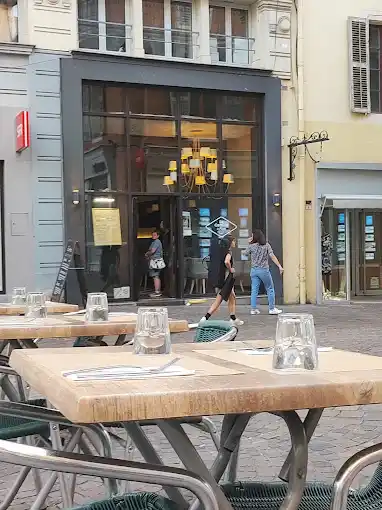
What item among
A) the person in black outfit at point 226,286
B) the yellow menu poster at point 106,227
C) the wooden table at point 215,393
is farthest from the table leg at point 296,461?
the yellow menu poster at point 106,227

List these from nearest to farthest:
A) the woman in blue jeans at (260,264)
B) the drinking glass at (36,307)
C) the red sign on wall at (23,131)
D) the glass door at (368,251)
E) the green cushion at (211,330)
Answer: the green cushion at (211,330) → the drinking glass at (36,307) → the red sign on wall at (23,131) → the woman in blue jeans at (260,264) → the glass door at (368,251)

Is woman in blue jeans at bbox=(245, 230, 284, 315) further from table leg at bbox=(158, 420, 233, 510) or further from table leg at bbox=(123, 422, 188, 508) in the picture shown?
table leg at bbox=(158, 420, 233, 510)

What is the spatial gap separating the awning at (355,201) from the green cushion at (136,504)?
45.8 ft

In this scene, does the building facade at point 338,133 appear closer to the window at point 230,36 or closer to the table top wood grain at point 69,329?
the window at point 230,36

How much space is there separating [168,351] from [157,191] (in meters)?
12.2

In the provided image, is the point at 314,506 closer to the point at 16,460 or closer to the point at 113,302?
the point at 16,460

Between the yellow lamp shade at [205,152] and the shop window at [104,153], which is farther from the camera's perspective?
the yellow lamp shade at [205,152]

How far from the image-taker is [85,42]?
557 inches

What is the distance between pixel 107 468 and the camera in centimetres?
176

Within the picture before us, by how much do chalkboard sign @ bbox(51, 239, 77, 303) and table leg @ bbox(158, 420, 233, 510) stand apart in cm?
995

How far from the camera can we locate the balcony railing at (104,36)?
558 inches

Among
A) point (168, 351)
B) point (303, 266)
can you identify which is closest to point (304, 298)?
point (303, 266)

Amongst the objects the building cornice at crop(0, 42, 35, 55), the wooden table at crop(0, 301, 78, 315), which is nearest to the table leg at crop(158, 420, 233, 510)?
the wooden table at crop(0, 301, 78, 315)

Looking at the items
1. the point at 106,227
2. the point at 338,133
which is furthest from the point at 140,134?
the point at 338,133
